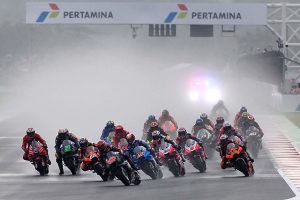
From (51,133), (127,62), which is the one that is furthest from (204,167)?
(127,62)

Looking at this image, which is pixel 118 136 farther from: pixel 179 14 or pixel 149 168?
pixel 179 14

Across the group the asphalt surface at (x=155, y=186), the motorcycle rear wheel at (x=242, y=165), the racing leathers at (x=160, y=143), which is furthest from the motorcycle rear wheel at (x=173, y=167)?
the motorcycle rear wheel at (x=242, y=165)

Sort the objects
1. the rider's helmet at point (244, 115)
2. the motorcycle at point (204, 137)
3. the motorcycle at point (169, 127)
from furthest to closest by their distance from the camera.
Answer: the motorcycle at point (169, 127), the rider's helmet at point (244, 115), the motorcycle at point (204, 137)

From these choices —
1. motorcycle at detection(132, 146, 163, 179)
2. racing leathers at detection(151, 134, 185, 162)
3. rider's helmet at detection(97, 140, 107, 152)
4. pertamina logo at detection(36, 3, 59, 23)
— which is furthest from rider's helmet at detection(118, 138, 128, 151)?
pertamina logo at detection(36, 3, 59, 23)

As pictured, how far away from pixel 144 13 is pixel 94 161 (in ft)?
133

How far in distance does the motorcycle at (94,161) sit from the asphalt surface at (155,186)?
1.08ft

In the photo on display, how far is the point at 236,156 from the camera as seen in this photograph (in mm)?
26938

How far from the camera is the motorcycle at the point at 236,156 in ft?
88.3

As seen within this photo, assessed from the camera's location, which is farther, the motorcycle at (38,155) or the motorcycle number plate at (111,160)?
the motorcycle at (38,155)

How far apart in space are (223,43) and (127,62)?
81.0 feet

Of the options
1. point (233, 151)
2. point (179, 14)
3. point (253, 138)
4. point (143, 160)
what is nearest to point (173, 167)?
point (143, 160)

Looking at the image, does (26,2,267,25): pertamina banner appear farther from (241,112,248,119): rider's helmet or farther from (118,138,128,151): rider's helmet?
(118,138,128,151): rider's helmet

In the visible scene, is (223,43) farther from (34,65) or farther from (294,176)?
(294,176)

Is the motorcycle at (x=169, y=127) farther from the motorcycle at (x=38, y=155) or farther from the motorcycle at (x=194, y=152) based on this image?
the motorcycle at (x=38, y=155)
